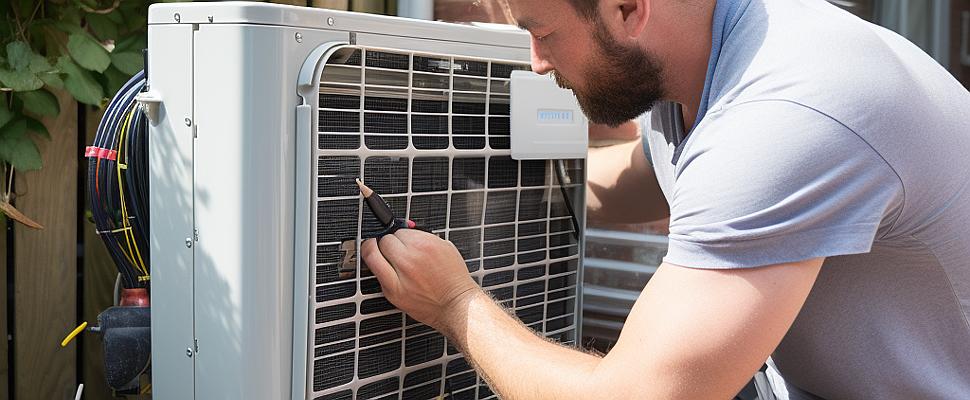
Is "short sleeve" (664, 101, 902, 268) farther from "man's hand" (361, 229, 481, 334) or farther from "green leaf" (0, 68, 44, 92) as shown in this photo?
"green leaf" (0, 68, 44, 92)

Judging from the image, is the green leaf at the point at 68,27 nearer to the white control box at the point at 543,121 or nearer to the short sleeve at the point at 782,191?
the white control box at the point at 543,121

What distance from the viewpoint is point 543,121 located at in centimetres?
165

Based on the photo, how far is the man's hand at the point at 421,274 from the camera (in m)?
1.39

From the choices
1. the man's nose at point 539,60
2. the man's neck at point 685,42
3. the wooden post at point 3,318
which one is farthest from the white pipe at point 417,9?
the wooden post at point 3,318

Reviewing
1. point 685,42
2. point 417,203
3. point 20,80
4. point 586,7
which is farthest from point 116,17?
point 685,42

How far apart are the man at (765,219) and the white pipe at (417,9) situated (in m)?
0.65

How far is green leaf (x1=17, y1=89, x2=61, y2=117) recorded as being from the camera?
5.86ft

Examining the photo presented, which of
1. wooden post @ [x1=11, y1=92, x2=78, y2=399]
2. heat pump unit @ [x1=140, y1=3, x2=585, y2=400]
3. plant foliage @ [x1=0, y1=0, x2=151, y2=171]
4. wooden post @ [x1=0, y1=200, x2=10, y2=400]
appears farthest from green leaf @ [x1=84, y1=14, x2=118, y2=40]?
heat pump unit @ [x1=140, y1=3, x2=585, y2=400]

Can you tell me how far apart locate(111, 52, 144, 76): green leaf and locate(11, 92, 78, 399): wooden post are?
0.12 meters

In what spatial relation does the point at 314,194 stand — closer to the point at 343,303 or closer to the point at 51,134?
the point at 343,303

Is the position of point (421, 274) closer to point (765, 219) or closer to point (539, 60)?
point (539, 60)

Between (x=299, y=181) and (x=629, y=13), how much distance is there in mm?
493

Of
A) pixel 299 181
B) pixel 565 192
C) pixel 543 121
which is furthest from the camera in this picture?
pixel 565 192

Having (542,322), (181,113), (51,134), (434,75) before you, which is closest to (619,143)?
(542,322)
